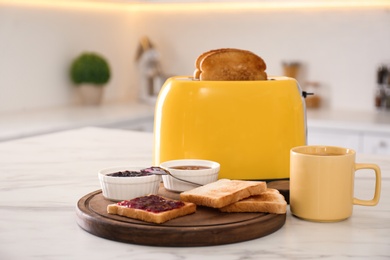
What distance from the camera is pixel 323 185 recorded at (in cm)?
108

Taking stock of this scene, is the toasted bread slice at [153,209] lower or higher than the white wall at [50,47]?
lower

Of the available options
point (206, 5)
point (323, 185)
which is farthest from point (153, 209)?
point (206, 5)

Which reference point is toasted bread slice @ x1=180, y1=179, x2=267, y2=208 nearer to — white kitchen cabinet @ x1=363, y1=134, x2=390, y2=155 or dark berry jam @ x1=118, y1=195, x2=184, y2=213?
dark berry jam @ x1=118, y1=195, x2=184, y2=213

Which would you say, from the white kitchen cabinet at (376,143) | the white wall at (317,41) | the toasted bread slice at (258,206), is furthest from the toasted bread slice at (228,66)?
the white wall at (317,41)

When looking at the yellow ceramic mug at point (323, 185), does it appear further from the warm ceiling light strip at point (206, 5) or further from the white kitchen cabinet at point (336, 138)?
the warm ceiling light strip at point (206, 5)

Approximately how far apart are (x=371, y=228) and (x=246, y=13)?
2.92 m

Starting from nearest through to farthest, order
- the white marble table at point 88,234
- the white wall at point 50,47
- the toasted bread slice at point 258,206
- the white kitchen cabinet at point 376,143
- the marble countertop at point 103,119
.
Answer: the white marble table at point 88,234 < the toasted bread slice at point 258,206 < the marble countertop at point 103,119 < the white kitchen cabinet at point 376,143 < the white wall at point 50,47

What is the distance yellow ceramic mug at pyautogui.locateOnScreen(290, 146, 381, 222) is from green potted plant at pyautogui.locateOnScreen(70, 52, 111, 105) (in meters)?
2.71

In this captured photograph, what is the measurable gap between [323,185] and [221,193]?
0.17 meters

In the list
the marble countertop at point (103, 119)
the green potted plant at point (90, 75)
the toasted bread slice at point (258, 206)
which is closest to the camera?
the toasted bread slice at point (258, 206)

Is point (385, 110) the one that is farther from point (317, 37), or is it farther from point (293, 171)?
point (293, 171)

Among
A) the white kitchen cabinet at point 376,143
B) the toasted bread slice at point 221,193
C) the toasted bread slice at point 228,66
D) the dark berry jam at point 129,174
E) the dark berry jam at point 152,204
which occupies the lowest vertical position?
the white kitchen cabinet at point 376,143

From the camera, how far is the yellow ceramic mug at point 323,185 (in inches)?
42.5

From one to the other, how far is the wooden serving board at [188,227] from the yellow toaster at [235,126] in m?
0.26
